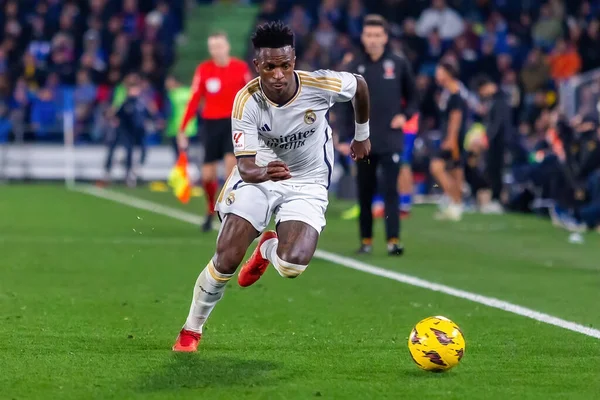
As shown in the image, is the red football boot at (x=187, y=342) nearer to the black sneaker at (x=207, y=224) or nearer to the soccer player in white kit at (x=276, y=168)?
the soccer player in white kit at (x=276, y=168)

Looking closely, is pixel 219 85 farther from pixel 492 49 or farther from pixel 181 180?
pixel 492 49

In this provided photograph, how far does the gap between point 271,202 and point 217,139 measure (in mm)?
7830

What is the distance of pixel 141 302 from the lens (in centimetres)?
930

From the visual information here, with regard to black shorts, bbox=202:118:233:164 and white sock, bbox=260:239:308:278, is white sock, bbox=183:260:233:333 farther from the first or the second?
black shorts, bbox=202:118:233:164

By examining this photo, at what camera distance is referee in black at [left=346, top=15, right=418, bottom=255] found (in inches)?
500

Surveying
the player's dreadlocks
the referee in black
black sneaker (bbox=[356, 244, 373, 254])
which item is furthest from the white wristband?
black sneaker (bbox=[356, 244, 373, 254])

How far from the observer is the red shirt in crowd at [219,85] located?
15.1 metres

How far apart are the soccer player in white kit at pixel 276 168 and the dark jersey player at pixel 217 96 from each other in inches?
290

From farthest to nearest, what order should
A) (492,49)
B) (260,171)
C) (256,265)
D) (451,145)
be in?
(492,49) < (451,145) < (256,265) < (260,171)

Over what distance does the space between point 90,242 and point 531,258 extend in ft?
15.7

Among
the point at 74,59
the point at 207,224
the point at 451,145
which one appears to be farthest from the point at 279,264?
the point at 74,59

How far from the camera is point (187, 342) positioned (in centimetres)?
711

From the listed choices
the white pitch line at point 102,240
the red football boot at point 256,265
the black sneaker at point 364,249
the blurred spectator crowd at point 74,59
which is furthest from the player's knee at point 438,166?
the red football boot at point 256,265

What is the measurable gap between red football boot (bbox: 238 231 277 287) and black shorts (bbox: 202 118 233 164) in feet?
24.0
